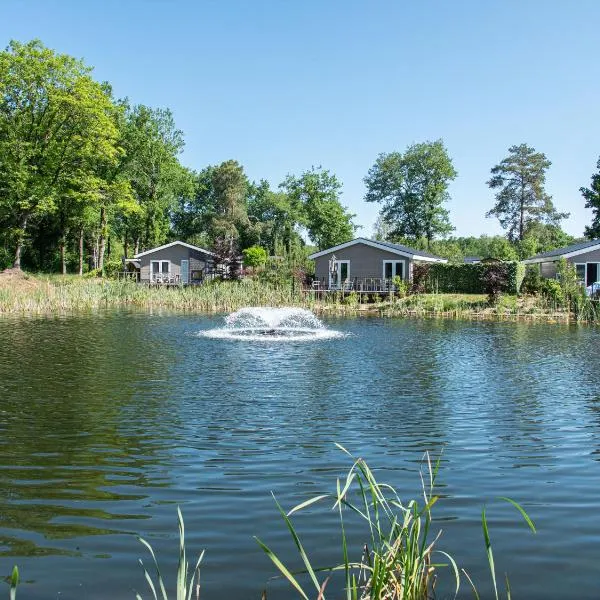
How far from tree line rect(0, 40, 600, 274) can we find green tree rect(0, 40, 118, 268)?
101 millimetres

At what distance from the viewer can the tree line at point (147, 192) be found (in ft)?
176

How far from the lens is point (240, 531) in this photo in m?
6.21

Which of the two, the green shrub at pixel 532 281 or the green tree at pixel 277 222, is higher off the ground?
the green tree at pixel 277 222

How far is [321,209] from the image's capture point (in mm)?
77062

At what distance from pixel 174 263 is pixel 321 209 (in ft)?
69.4

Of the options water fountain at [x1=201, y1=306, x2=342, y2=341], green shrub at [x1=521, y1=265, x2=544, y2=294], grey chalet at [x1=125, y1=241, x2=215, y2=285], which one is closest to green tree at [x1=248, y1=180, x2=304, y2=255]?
grey chalet at [x1=125, y1=241, x2=215, y2=285]

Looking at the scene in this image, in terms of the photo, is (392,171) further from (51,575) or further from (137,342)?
(51,575)

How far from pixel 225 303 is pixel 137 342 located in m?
18.4

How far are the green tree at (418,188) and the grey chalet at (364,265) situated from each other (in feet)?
80.0

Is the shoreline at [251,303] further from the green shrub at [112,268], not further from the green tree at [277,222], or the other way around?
the green tree at [277,222]

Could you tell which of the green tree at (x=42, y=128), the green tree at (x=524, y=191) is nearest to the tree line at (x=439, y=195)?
the green tree at (x=524, y=191)

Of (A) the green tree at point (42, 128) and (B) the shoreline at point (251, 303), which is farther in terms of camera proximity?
(A) the green tree at point (42, 128)

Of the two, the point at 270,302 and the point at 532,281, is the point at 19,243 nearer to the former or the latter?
the point at 270,302

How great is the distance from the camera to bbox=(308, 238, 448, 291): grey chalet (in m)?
50.3
